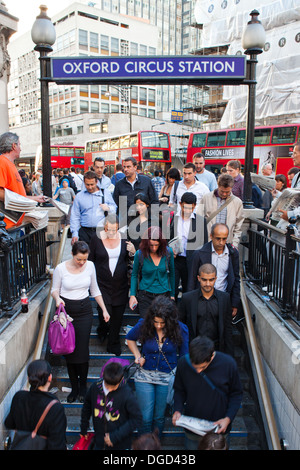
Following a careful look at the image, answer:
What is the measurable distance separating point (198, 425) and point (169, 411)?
1.22 meters

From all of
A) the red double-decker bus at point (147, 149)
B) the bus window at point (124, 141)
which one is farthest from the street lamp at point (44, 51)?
the bus window at point (124, 141)

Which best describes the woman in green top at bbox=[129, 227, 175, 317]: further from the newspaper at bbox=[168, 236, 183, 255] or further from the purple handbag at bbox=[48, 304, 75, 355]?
the purple handbag at bbox=[48, 304, 75, 355]

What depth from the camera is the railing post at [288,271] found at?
401 centimetres

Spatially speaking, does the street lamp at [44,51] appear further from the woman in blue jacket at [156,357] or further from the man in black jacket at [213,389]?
the man in black jacket at [213,389]

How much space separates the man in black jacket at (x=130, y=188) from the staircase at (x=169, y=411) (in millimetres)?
2052

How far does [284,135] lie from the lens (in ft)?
67.3

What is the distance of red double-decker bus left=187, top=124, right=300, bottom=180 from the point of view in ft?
67.2

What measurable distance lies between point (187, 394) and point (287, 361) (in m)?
1.06

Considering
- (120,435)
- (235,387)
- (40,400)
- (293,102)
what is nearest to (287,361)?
(235,387)

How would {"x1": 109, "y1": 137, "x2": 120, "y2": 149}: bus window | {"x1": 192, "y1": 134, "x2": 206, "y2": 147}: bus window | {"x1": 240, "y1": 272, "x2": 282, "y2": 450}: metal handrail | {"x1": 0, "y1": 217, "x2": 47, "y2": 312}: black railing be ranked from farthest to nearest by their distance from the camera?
{"x1": 109, "y1": 137, "x2": 120, "y2": 149}: bus window < {"x1": 192, "y1": 134, "x2": 206, "y2": 147}: bus window < {"x1": 0, "y1": 217, "x2": 47, "y2": 312}: black railing < {"x1": 240, "y1": 272, "x2": 282, "y2": 450}: metal handrail

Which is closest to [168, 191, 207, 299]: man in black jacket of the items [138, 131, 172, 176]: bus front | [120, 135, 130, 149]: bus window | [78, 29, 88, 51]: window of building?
[138, 131, 172, 176]: bus front

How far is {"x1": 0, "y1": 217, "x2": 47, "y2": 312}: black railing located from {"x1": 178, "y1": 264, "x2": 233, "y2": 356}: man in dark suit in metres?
1.95

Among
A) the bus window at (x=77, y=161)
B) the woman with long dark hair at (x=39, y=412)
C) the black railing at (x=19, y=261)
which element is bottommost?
the woman with long dark hair at (x=39, y=412)

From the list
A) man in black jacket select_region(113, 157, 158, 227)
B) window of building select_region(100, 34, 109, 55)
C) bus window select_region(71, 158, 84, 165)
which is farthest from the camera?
window of building select_region(100, 34, 109, 55)
